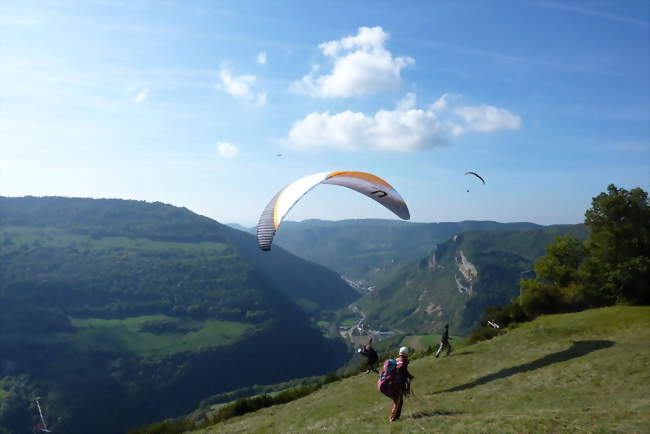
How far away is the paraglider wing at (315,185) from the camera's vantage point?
1867 cm

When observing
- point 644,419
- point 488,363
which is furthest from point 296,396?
point 644,419

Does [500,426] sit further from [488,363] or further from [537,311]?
[537,311]

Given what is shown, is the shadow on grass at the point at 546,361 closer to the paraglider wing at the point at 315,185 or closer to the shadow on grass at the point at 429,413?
the shadow on grass at the point at 429,413

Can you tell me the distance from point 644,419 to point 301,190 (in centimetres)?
1573

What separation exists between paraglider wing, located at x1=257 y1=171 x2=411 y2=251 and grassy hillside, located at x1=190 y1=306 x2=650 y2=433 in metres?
9.00

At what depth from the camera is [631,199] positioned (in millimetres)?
40469

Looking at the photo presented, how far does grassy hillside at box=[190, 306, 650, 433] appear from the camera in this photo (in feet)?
42.4

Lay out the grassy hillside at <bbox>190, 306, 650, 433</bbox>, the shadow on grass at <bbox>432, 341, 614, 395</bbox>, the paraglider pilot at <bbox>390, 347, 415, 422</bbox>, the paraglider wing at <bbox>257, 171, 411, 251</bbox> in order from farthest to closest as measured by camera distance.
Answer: the shadow on grass at <bbox>432, 341, 614, 395</bbox>
the paraglider wing at <bbox>257, 171, 411, 251</bbox>
the paraglider pilot at <bbox>390, 347, 415, 422</bbox>
the grassy hillside at <bbox>190, 306, 650, 433</bbox>

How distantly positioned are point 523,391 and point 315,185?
14.2m

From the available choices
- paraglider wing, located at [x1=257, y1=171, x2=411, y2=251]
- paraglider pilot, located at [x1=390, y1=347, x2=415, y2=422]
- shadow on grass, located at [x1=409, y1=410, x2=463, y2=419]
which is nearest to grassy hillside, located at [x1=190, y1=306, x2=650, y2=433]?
shadow on grass, located at [x1=409, y1=410, x2=463, y2=419]

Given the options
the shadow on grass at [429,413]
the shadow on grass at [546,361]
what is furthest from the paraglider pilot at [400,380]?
the shadow on grass at [546,361]

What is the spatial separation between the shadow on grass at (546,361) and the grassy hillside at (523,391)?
5 cm

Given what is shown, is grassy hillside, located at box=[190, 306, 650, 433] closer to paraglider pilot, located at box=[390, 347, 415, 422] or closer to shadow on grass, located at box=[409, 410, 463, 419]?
shadow on grass, located at box=[409, 410, 463, 419]

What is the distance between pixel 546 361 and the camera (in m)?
23.1
